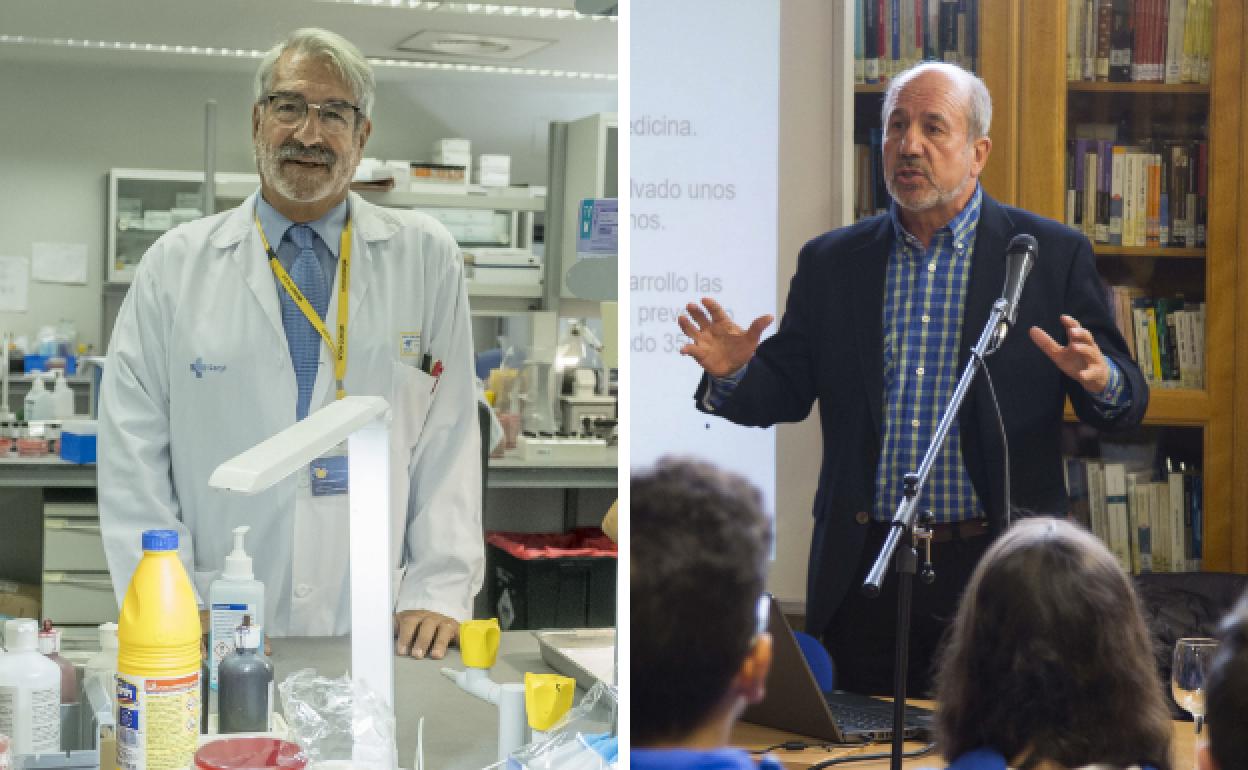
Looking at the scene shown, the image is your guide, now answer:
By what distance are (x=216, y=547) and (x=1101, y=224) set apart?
1.44 m

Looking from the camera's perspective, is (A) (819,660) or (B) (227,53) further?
(B) (227,53)

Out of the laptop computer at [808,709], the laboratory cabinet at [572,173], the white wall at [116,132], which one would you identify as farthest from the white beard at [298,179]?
the white wall at [116,132]

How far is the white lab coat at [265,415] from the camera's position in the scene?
6.46 feet

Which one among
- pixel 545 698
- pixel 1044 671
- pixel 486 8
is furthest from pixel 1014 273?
pixel 486 8

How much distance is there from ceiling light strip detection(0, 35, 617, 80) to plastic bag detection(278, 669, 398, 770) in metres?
3.52

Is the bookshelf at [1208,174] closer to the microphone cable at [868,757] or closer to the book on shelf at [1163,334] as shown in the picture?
the book on shelf at [1163,334]

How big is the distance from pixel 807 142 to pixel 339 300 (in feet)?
3.27

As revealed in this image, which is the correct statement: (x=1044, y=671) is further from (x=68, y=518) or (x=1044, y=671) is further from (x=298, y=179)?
(x=68, y=518)

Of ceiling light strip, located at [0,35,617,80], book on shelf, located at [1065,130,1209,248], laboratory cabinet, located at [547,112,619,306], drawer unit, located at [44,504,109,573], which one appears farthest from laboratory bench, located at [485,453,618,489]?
book on shelf, located at [1065,130,1209,248]

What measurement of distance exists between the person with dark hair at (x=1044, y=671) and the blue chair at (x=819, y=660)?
0.13 meters

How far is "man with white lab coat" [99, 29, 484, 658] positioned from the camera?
198 centimetres

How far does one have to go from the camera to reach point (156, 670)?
3.73 feet

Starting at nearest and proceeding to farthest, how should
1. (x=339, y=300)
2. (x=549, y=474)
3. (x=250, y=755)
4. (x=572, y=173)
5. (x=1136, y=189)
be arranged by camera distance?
1. (x=250, y=755)
2. (x=1136, y=189)
3. (x=339, y=300)
4. (x=549, y=474)
5. (x=572, y=173)

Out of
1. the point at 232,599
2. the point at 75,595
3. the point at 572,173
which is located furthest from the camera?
the point at 572,173
